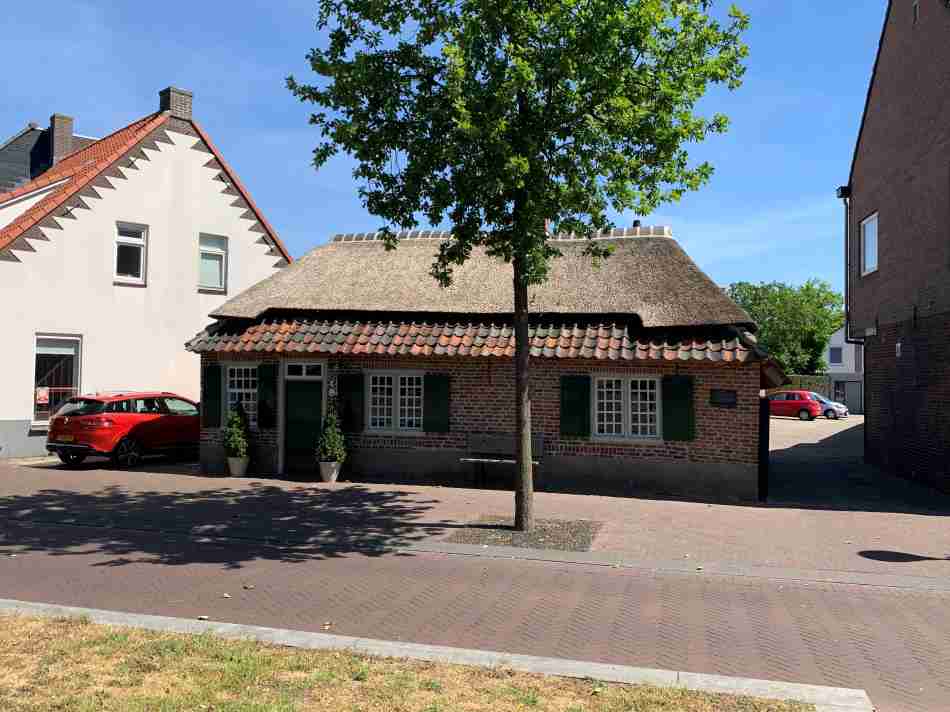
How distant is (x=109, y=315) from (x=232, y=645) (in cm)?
1742

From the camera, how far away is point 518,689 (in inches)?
208

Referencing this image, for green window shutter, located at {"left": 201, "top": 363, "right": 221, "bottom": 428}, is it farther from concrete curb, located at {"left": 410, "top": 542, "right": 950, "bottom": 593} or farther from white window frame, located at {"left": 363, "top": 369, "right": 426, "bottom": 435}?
concrete curb, located at {"left": 410, "top": 542, "right": 950, "bottom": 593}

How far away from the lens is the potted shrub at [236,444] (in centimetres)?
1642

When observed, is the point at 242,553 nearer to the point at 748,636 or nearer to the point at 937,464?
the point at 748,636

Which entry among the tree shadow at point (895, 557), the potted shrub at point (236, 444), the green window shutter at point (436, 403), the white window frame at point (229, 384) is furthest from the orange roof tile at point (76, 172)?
the tree shadow at point (895, 557)

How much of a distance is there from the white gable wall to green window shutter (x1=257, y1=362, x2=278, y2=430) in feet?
21.8

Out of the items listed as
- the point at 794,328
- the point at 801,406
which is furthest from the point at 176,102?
the point at 794,328

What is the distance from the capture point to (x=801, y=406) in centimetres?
4512

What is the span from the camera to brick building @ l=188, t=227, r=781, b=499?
14.5 metres

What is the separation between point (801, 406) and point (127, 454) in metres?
37.8

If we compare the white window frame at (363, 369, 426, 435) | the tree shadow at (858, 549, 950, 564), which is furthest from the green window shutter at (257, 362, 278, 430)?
the tree shadow at (858, 549, 950, 564)

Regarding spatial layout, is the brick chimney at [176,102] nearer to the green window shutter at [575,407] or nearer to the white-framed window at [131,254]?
the white-framed window at [131,254]

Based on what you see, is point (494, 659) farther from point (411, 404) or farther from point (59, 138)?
point (59, 138)

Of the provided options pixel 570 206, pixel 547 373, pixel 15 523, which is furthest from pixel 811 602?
pixel 15 523
